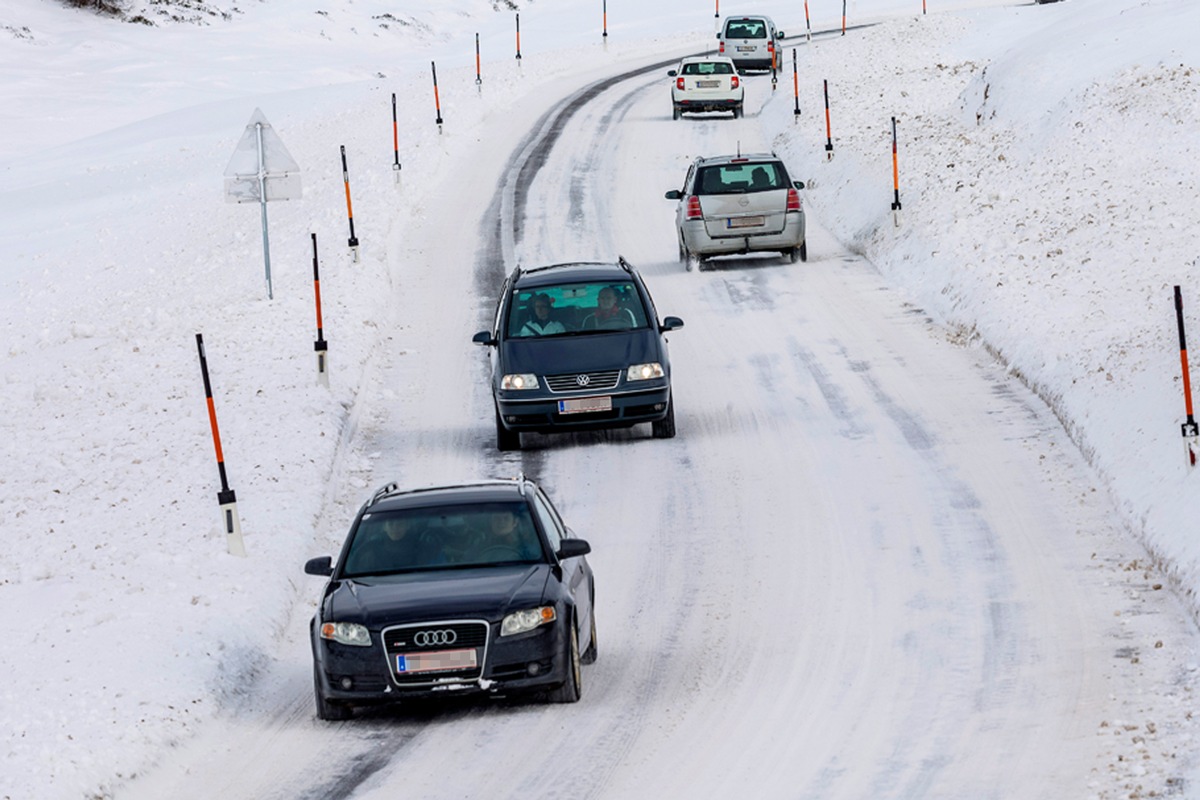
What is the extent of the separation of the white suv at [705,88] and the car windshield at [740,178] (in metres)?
14.8

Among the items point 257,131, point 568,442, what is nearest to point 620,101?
point 257,131

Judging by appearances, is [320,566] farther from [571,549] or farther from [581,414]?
[581,414]

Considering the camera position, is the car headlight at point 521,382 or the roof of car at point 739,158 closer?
the car headlight at point 521,382

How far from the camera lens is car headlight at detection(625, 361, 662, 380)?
18.0 m

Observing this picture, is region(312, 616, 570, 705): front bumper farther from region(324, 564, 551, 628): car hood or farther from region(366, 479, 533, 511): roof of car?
region(366, 479, 533, 511): roof of car

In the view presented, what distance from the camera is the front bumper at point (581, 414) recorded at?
1795 centimetres

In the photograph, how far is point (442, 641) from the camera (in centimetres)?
1034

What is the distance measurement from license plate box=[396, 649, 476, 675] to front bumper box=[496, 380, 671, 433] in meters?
7.73

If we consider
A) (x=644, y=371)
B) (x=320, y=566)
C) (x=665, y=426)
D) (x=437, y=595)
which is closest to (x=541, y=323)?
(x=644, y=371)

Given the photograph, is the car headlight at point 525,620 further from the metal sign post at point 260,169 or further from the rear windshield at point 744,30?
the rear windshield at point 744,30

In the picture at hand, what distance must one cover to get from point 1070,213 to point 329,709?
16.8 m

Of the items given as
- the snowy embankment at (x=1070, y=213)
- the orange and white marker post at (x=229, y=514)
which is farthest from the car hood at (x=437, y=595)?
the snowy embankment at (x=1070, y=213)

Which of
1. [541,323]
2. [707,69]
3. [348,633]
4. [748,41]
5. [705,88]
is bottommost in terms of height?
[348,633]

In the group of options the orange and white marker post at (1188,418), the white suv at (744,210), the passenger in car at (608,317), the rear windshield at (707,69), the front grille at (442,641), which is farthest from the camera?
the rear windshield at (707,69)
